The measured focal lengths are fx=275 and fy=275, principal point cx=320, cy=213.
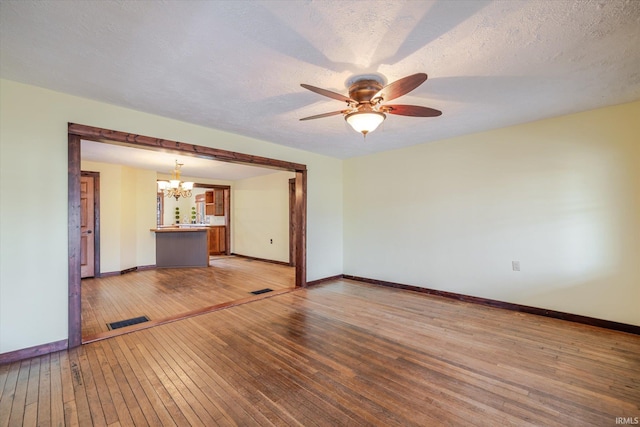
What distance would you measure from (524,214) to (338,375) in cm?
314

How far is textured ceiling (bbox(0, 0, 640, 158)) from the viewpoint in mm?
1579

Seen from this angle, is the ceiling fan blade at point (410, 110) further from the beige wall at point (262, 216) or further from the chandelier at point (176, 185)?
the chandelier at point (176, 185)

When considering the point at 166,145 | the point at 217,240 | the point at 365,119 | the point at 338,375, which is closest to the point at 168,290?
the point at 166,145

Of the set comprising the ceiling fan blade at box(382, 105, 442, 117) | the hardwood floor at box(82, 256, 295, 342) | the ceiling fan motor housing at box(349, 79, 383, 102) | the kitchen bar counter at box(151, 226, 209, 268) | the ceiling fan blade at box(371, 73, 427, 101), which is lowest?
the hardwood floor at box(82, 256, 295, 342)

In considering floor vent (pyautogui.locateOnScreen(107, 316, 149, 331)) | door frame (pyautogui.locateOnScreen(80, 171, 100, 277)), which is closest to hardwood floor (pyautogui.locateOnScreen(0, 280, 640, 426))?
floor vent (pyautogui.locateOnScreen(107, 316, 149, 331))

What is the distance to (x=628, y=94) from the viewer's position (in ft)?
8.91

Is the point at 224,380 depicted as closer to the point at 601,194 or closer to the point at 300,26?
the point at 300,26

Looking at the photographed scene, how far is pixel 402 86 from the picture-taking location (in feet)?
6.36

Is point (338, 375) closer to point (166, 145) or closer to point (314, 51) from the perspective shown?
point (314, 51)

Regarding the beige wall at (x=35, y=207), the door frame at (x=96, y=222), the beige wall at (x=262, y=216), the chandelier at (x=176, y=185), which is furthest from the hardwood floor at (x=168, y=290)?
the chandelier at (x=176, y=185)

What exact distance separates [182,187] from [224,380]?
17.6 ft

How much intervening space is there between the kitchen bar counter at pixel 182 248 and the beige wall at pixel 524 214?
164 inches

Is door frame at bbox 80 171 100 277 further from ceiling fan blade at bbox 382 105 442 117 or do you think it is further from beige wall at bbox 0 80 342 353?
ceiling fan blade at bbox 382 105 442 117

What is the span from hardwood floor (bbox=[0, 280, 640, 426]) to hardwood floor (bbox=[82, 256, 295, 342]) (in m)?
0.60
